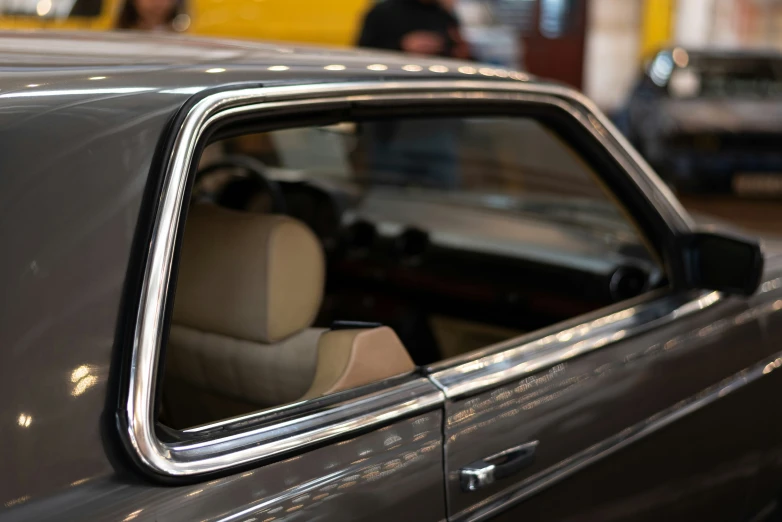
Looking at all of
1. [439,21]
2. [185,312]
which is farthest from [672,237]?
[439,21]

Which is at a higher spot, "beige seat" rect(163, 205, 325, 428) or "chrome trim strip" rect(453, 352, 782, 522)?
"beige seat" rect(163, 205, 325, 428)

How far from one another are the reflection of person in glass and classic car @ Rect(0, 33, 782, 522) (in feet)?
6.21

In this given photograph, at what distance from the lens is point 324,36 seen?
21.1 feet

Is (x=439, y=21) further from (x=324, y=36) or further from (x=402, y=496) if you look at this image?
(x=402, y=496)

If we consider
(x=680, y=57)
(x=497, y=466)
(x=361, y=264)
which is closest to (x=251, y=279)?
(x=497, y=466)

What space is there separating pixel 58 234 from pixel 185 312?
514 mm

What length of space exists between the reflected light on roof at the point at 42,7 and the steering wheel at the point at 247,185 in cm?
331

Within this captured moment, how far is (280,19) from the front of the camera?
6352 millimetres

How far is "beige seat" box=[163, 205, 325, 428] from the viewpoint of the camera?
→ 1.50 m

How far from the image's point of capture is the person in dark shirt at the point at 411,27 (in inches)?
181

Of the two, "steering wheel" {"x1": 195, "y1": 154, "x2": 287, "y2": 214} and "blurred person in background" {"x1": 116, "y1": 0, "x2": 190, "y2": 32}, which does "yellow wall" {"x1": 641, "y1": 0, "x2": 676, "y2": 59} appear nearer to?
"blurred person in background" {"x1": 116, "y1": 0, "x2": 190, "y2": 32}

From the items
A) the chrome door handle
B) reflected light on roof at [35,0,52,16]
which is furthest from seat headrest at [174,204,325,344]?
reflected light on roof at [35,0,52,16]

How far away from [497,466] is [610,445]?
334mm

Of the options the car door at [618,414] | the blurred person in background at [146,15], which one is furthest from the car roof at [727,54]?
the car door at [618,414]
